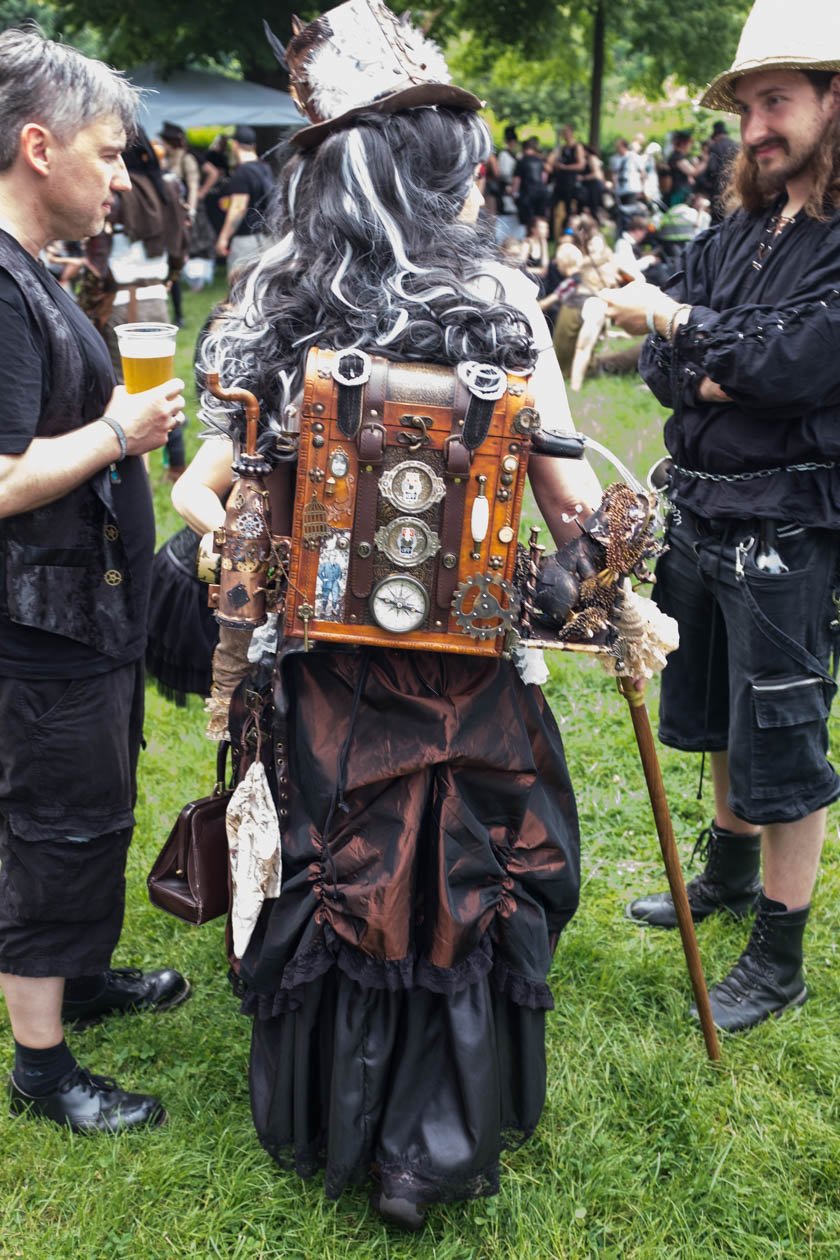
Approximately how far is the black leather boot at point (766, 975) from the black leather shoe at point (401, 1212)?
98cm

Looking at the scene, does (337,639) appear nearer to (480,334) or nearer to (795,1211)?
(480,334)

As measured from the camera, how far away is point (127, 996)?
3082mm

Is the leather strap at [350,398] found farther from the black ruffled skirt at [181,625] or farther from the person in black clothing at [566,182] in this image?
the person in black clothing at [566,182]

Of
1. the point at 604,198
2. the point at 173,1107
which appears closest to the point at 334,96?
the point at 173,1107

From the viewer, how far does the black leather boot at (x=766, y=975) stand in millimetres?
2973

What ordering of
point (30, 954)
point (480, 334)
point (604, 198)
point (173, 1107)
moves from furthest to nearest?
point (604, 198) → point (173, 1107) → point (30, 954) → point (480, 334)

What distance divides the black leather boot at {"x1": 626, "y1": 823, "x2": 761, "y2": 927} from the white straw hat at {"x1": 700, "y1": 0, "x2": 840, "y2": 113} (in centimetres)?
201

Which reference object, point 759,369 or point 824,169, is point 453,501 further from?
point 824,169

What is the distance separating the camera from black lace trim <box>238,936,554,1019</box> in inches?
86.6

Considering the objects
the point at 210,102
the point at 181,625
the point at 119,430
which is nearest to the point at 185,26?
the point at 210,102

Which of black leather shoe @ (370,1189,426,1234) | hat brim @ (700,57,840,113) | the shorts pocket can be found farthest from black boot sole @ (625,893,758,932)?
hat brim @ (700,57,840,113)

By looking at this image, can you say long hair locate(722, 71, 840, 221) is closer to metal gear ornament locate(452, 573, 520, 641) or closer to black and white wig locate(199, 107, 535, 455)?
black and white wig locate(199, 107, 535, 455)

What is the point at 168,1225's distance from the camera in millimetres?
2418

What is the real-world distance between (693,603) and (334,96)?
5.29 ft
